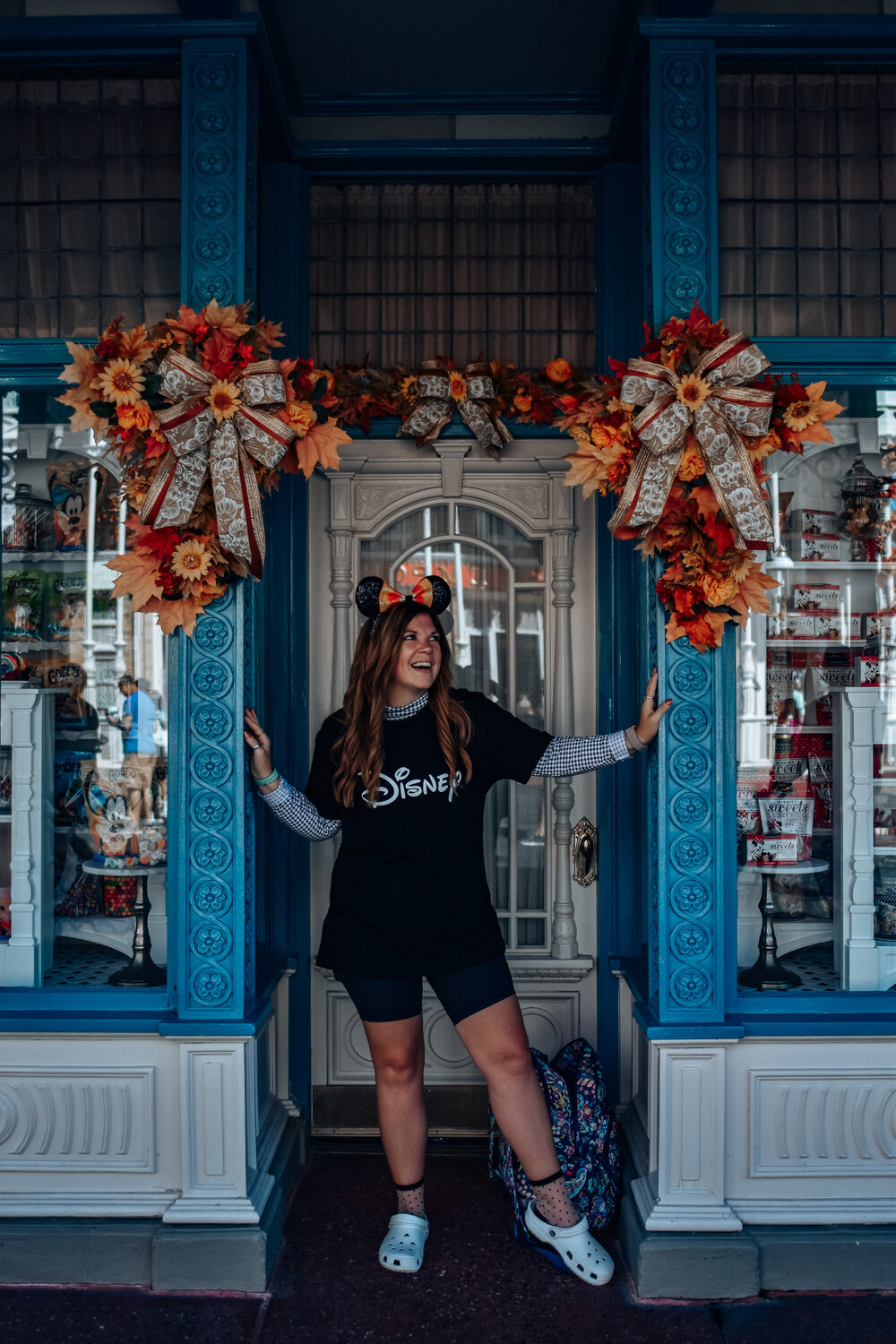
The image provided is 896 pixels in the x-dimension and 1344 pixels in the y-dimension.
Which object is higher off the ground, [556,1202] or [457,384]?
[457,384]

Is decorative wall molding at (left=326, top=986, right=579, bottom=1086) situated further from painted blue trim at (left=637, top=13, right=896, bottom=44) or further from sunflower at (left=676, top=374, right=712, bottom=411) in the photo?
painted blue trim at (left=637, top=13, right=896, bottom=44)

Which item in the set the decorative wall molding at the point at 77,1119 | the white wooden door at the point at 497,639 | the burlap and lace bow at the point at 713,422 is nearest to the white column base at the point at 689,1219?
the white wooden door at the point at 497,639

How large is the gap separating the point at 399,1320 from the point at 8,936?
5.28 ft

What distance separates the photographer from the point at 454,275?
11.4 ft

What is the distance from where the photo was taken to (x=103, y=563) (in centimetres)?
321

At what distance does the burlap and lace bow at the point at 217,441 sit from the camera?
8.27 ft

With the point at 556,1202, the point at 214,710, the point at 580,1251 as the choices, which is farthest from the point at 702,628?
the point at 580,1251

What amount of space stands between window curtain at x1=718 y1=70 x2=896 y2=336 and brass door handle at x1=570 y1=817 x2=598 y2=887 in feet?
5.79

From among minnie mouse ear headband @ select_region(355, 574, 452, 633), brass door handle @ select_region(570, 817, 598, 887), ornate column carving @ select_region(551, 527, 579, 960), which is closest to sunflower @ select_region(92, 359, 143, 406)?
minnie mouse ear headband @ select_region(355, 574, 452, 633)

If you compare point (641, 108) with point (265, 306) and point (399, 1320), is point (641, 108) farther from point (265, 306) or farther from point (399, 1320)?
point (399, 1320)

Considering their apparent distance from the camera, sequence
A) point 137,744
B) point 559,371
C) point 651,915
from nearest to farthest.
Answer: point 651,915 < point 137,744 < point 559,371

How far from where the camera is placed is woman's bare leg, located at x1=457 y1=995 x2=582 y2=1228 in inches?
107

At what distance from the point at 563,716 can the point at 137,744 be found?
4.91ft

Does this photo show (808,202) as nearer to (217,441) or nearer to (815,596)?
(815,596)
